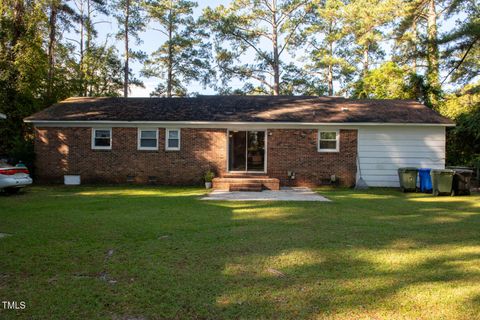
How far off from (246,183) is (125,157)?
243 inches

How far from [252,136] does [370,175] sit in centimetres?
577

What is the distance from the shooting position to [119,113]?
17.8 meters

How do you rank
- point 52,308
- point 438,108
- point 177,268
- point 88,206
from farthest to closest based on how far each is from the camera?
point 438,108 < point 88,206 < point 177,268 < point 52,308

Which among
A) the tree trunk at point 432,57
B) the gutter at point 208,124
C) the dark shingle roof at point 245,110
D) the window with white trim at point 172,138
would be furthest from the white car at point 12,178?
the tree trunk at point 432,57

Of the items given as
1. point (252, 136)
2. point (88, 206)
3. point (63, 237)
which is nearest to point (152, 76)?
A: point (252, 136)

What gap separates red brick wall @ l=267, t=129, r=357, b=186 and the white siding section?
1.96ft

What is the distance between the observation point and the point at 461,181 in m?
13.7

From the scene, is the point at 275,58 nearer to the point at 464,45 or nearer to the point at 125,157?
the point at 464,45

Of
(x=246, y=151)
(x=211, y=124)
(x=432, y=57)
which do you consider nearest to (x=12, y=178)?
(x=211, y=124)

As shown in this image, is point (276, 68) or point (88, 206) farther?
point (276, 68)

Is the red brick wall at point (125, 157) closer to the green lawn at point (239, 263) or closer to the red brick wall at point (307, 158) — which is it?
the red brick wall at point (307, 158)

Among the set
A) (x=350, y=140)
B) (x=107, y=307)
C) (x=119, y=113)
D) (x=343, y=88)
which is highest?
(x=343, y=88)

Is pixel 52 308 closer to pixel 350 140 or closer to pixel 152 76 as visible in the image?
pixel 350 140

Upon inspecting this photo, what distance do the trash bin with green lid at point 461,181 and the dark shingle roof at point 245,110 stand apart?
135 inches
